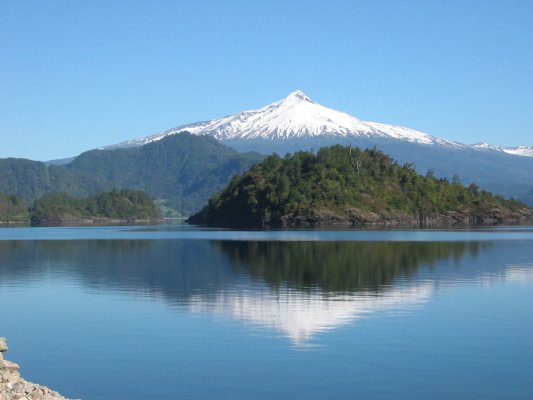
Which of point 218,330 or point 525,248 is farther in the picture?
point 525,248

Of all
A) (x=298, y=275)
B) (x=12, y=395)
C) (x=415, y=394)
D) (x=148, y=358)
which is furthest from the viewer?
(x=298, y=275)

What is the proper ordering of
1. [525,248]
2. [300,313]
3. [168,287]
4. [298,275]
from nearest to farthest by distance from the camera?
[300,313] → [168,287] → [298,275] → [525,248]

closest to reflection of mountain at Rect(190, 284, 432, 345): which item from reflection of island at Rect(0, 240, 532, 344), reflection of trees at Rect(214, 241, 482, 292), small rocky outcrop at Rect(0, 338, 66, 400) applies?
reflection of island at Rect(0, 240, 532, 344)

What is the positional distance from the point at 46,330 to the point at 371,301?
795 inches

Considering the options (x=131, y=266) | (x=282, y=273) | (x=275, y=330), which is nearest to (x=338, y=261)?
(x=282, y=273)

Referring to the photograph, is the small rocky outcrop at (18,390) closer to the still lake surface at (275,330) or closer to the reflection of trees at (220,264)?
the still lake surface at (275,330)

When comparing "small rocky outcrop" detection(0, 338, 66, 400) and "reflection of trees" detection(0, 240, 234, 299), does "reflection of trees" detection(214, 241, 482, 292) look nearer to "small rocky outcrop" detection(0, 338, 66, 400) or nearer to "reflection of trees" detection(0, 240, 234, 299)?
"reflection of trees" detection(0, 240, 234, 299)

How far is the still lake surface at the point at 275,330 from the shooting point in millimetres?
32219

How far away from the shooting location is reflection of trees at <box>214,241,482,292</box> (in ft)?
221

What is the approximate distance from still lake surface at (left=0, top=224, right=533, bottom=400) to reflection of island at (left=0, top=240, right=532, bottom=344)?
0.19 m

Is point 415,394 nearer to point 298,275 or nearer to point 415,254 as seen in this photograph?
point 298,275

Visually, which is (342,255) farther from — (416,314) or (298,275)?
(416,314)

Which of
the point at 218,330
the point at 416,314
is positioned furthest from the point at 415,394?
the point at 416,314

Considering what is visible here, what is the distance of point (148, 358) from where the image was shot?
36.7 meters
